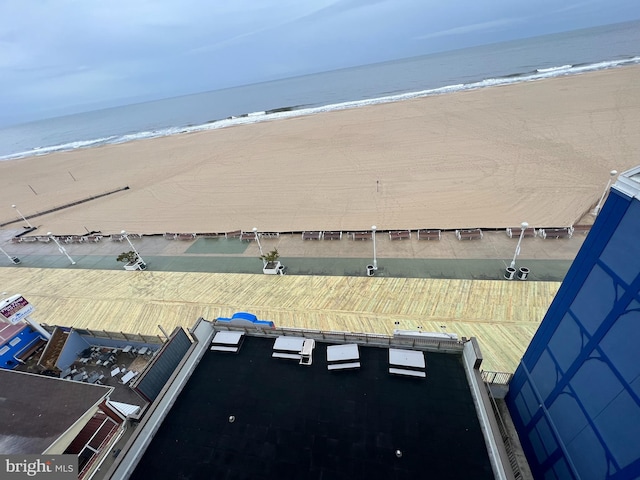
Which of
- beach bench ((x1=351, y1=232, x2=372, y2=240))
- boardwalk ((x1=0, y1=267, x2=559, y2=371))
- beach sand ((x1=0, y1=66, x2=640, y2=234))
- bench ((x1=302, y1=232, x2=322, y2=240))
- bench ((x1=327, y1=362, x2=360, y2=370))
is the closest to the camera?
bench ((x1=327, y1=362, x2=360, y2=370))

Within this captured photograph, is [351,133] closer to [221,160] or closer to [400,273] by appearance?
[221,160]

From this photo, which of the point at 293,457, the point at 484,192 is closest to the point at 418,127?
the point at 484,192

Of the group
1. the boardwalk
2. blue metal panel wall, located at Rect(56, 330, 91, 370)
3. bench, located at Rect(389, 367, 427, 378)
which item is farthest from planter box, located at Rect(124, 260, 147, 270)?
bench, located at Rect(389, 367, 427, 378)

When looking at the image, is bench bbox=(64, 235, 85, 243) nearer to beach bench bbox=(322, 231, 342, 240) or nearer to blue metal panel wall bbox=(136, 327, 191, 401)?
blue metal panel wall bbox=(136, 327, 191, 401)

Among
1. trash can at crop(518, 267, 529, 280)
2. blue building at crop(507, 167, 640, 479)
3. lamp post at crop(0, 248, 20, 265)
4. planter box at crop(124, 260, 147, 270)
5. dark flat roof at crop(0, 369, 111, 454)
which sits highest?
lamp post at crop(0, 248, 20, 265)

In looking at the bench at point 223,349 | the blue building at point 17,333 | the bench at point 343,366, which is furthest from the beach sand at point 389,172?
the bench at point 343,366
